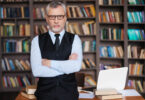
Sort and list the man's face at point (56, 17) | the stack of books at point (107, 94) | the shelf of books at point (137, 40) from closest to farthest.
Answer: the man's face at point (56, 17) → the stack of books at point (107, 94) → the shelf of books at point (137, 40)

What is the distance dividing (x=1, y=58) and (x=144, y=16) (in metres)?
3.35

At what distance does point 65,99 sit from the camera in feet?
5.13

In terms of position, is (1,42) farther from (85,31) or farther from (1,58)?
(85,31)

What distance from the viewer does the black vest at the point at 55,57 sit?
1.58 meters

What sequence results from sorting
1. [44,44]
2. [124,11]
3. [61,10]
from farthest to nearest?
[124,11] → [44,44] → [61,10]

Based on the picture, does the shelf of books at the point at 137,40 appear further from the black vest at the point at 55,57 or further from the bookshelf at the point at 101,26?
the black vest at the point at 55,57

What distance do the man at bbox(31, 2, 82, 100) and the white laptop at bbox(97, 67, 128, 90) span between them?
1.10 ft

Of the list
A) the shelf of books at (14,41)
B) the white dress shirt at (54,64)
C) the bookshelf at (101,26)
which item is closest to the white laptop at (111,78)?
the white dress shirt at (54,64)

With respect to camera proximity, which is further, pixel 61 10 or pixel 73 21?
pixel 73 21

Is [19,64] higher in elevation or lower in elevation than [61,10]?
lower

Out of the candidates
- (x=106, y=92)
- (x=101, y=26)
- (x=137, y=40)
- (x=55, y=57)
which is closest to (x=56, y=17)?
(x=55, y=57)

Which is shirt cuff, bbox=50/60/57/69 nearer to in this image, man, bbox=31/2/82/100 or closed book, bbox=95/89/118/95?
man, bbox=31/2/82/100

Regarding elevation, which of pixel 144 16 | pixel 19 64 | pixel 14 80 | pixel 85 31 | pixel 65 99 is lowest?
pixel 14 80

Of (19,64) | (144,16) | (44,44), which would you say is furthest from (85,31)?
(44,44)
